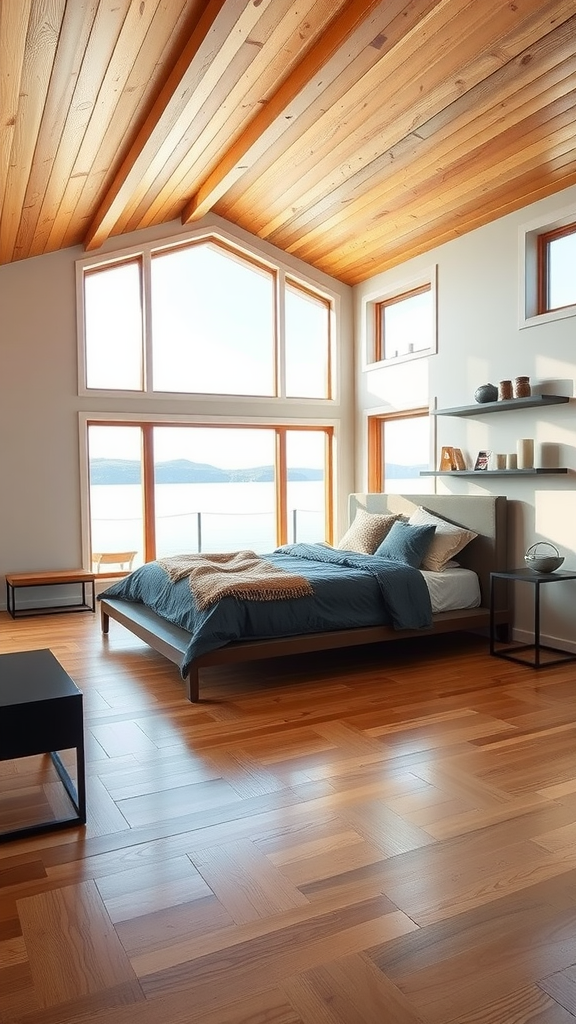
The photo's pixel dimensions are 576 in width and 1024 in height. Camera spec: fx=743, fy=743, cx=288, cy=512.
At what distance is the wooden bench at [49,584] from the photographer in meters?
6.37

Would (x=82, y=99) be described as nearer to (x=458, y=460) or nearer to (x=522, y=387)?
(x=522, y=387)

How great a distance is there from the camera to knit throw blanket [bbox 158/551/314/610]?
13.9ft

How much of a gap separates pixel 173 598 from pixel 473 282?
11.5 ft

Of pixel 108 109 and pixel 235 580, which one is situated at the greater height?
pixel 108 109

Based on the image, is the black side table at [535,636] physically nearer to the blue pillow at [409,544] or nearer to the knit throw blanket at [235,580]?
the blue pillow at [409,544]

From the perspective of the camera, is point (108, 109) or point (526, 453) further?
point (526, 453)

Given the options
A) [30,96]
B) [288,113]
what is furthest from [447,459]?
[30,96]

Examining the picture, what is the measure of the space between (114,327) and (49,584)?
2.50 metres

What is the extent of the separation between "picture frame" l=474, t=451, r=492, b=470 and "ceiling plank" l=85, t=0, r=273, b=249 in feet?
10.5

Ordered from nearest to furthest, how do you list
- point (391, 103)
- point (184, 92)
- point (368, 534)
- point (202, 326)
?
point (184, 92) → point (391, 103) → point (368, 534) → point (202, 326)

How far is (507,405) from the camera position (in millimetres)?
5328

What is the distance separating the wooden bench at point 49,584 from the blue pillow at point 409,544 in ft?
9.02

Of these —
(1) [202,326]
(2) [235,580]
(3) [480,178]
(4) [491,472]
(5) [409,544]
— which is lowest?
(2) [235,580]

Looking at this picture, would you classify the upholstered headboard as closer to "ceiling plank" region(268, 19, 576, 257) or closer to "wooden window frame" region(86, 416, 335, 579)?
"wooden window frame" region(86, 416, 335, 579)
